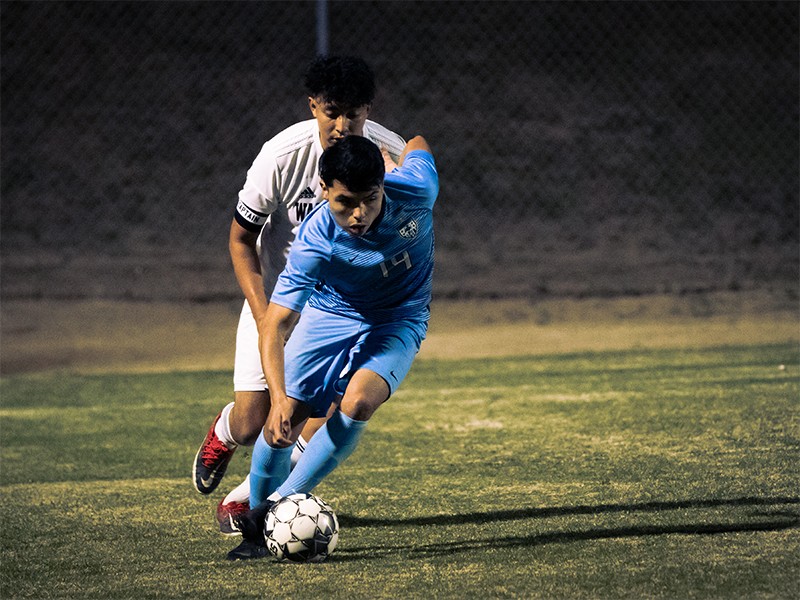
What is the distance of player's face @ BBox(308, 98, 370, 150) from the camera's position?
13.7ft

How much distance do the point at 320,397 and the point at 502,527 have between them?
0.81 m

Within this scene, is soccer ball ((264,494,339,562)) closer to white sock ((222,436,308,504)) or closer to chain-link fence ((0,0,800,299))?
white sock ((222,436,308,504))

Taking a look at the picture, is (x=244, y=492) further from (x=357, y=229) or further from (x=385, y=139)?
(x=385, y=139)

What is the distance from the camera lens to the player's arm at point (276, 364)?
3762 millimetres

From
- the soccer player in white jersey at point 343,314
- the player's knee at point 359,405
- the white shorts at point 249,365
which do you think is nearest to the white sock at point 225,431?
the white shorts at point 249,365

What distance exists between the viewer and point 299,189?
14.5 feet

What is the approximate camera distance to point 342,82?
4090 millimetres

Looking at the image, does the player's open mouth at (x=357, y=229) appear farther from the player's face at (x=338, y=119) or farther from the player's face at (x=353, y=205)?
the player's face at (x=338, y=119)

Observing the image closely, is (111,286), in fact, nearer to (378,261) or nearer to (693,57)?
(378,261)

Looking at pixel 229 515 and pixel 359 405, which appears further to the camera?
pixel 229 515

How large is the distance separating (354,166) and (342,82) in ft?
1.73

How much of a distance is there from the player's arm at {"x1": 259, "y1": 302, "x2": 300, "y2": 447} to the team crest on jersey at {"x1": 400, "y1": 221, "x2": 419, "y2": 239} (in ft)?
1.48

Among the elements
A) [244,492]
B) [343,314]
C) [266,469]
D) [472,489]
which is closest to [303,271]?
[343,314]

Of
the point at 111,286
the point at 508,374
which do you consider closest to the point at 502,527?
the point at 508,374
